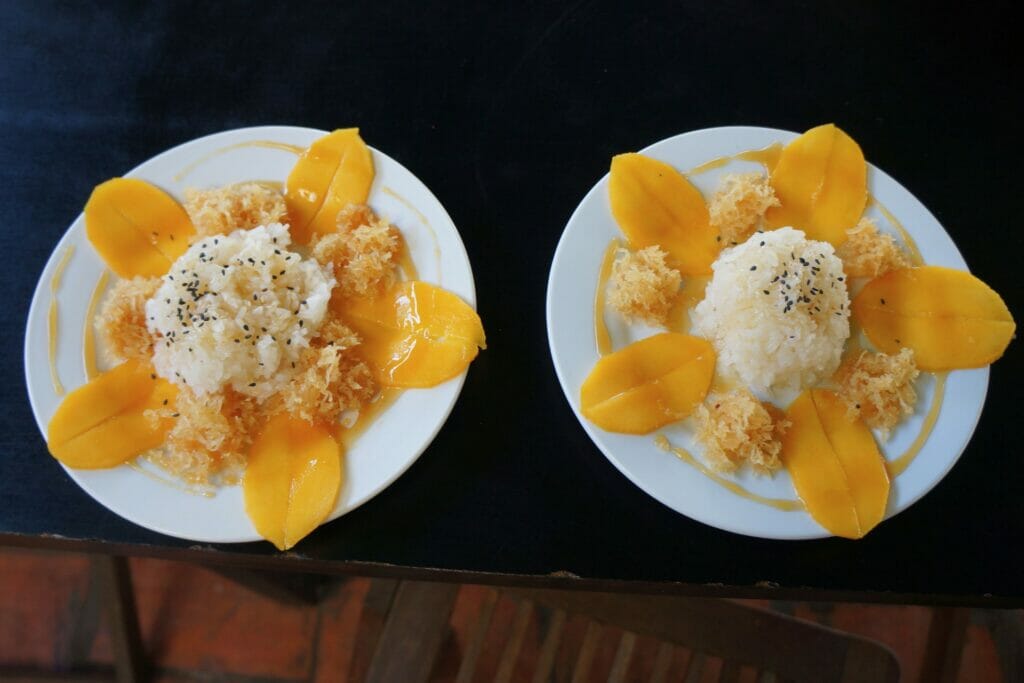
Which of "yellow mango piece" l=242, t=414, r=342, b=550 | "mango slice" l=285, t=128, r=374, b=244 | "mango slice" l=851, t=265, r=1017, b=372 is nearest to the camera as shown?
"yellow mango piece" l=242, t=414, r=342, b=550

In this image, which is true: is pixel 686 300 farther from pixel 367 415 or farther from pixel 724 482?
pixel 367 415

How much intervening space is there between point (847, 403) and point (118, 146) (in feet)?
5.41

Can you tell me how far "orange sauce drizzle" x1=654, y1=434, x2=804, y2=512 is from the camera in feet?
4.50

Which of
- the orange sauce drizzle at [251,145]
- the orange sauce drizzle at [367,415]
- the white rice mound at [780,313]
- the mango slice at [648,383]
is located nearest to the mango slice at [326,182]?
the orange sauce drizzle at [251,145]

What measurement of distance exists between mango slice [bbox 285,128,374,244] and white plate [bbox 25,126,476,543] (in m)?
0.03

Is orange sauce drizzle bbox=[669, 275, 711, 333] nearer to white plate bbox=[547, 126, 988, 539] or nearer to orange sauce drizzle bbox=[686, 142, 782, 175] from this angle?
white plate bbox=[547, 126, 988, 539]

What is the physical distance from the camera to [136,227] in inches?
60.1

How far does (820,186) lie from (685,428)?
58cm

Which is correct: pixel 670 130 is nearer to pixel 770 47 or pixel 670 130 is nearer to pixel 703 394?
pixel 770 47

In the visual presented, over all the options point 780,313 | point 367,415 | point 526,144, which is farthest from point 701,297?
point 367,415

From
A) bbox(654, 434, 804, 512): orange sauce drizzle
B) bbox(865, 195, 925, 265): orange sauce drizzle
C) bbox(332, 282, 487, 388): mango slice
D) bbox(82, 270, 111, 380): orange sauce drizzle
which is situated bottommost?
bbox(82, 270, 111, 380): orange sauce drizzle

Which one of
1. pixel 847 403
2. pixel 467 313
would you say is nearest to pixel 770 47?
pixel 847 403

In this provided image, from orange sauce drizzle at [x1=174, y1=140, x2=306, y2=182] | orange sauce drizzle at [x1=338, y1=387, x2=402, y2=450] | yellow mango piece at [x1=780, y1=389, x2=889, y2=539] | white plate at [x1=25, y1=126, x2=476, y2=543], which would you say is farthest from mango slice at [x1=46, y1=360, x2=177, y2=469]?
yellow mango piece at [x1=780, y1=389, x2=889, y2=539]

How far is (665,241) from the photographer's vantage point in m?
1.53
